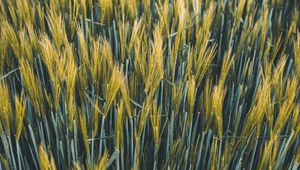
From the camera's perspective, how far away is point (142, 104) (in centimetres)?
99

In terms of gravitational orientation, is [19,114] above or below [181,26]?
below

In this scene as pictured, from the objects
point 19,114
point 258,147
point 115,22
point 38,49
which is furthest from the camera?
point 115,22

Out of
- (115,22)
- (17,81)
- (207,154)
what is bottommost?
(207,154)

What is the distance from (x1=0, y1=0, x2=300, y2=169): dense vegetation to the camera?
88cm

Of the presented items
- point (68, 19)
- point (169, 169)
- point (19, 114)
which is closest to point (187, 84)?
point (169, 169)

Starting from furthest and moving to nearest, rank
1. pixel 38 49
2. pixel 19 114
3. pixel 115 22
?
pixel 115 22 → pixel 38 49 → pixel 19 114

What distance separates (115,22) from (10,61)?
0.30m

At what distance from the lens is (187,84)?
973mm

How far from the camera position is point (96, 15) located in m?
1.30

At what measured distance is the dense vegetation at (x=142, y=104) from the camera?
88 cm

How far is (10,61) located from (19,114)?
304 mm

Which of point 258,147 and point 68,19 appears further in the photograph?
point 68,19

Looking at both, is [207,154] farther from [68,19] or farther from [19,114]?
[68,19]

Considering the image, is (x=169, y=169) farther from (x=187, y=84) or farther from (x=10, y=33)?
(x=10, y=33)
